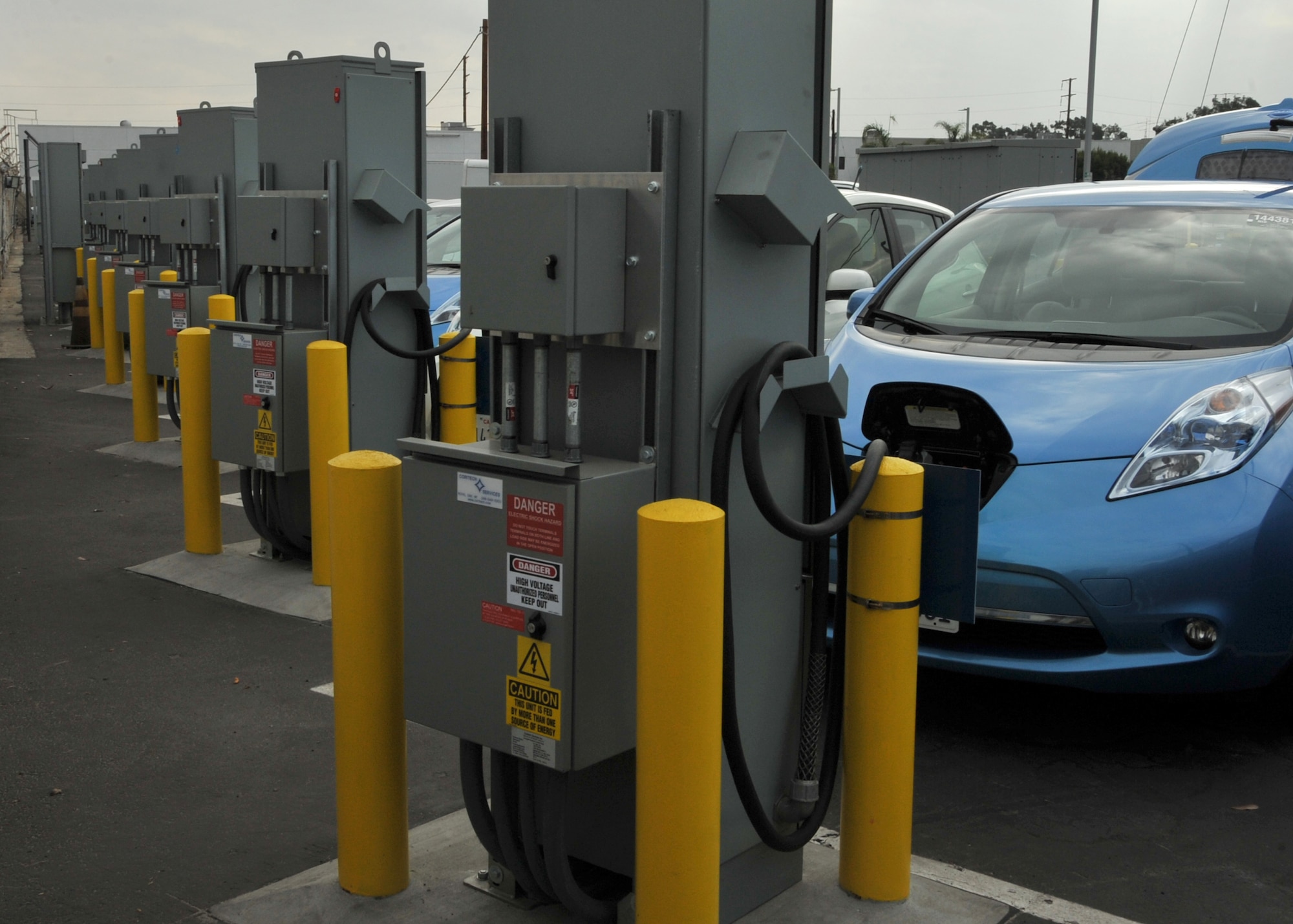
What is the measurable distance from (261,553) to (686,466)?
441 cm

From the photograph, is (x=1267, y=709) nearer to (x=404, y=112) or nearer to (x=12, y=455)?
(x=404, y=112)

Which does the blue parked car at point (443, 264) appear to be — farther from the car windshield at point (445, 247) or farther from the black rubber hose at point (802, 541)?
the black rubber hose at point (802, 541)

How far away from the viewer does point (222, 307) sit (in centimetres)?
751

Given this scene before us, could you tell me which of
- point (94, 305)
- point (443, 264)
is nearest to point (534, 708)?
point (443, 264)

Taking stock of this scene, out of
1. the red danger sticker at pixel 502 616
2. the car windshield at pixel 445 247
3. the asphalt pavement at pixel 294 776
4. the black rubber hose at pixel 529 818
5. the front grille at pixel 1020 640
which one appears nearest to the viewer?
the red danger sticker at pixel 502 616

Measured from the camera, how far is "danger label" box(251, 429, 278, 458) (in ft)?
19.9

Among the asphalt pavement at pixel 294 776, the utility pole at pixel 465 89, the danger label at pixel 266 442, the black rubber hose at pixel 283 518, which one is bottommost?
the asphalt pavement at pixel 294 776

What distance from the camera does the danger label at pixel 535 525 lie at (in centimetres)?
260

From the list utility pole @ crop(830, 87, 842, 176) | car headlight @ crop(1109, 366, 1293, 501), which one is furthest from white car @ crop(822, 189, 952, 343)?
utility pole @ crop(830, 87, 842, 176)

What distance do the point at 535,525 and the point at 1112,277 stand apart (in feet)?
10.7

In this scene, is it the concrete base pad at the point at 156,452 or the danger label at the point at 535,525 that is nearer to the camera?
the danger label at the point at 535,525

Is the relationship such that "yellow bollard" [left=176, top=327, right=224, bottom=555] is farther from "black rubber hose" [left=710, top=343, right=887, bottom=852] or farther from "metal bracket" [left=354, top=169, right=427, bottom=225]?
"black rubber hose" [left=710, top=343, right=887, bottom=852]

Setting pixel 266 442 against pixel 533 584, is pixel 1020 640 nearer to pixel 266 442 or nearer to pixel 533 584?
pixel 533 584

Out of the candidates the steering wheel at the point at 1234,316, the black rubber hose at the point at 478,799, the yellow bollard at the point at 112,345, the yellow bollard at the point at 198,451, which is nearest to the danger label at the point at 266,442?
the yellow bollard at the point at 198,451
